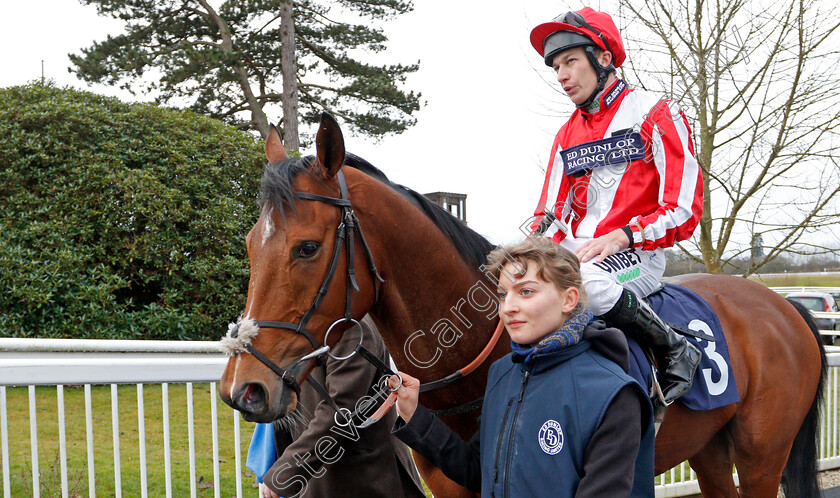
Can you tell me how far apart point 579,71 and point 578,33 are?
0.46 ft

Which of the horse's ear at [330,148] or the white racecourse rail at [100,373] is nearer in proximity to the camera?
the horse's ear at [330,148]

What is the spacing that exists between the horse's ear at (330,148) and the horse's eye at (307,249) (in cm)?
26

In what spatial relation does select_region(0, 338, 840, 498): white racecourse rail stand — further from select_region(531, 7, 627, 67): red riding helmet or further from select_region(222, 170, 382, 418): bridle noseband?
select_region(531, 7, 627, 67): red riding helmet

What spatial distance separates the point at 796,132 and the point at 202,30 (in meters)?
11.5

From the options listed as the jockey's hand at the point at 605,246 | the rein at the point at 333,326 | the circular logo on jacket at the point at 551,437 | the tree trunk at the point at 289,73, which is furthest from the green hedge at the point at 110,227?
the tree trunk at the point at 289,73

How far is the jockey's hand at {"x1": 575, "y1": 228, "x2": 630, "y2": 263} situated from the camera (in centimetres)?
216

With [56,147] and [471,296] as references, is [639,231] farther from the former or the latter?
[56,147]

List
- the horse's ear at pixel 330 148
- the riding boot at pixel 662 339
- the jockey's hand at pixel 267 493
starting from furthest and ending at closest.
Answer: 1. the jockey's hand at pixel 267 493
2. the riding boot at pixel 662 339
3. the horse's ear at pixel 330 148

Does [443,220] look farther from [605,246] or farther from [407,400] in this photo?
[407,400]

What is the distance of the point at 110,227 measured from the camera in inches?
215

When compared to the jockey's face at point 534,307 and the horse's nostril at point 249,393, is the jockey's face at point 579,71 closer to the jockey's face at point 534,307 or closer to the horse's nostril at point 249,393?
the jockey's face at point 534,307

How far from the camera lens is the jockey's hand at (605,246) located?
216 cm

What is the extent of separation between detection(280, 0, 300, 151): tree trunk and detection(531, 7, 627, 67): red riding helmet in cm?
1059

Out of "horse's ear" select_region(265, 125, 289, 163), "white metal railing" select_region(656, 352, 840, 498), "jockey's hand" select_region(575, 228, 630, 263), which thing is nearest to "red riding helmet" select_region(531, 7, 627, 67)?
"jockey's hand" select_region(575, 228, 630, 263)
